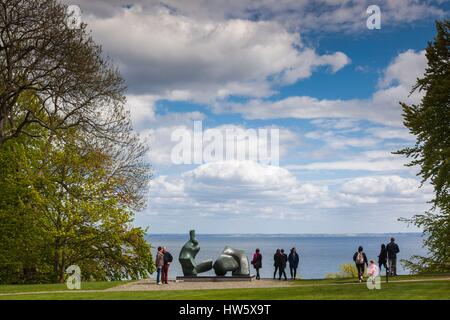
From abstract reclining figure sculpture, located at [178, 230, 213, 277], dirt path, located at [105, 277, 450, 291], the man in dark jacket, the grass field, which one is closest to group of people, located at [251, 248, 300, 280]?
dirt path, located at [105, 277, 450, 291]

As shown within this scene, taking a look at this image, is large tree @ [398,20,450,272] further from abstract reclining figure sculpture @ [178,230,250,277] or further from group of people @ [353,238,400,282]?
abstract reclining figure sculpture @ [178,230,250,277]

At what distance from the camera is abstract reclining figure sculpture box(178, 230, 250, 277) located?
35.1m

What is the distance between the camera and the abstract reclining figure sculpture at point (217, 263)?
35.1 metres

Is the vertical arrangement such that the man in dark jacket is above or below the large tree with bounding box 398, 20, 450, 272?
below

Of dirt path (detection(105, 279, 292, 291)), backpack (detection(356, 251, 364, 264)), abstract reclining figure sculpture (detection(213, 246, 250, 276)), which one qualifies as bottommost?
dirt path (detection(105, 279, 292, 291))

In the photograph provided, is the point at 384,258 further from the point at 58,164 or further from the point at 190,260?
the point at 58,164

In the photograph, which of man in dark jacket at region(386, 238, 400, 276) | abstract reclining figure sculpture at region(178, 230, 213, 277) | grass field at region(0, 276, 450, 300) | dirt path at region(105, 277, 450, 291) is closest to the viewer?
grass field at region(0, 276, 450, 300)

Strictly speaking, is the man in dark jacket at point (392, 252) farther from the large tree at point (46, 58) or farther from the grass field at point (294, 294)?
the large tree at point (46, 58)

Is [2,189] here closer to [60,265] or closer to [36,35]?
[60,265]

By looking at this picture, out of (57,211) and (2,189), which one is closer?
(2,189)

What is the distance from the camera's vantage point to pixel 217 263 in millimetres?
35906

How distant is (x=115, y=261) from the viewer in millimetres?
43156
